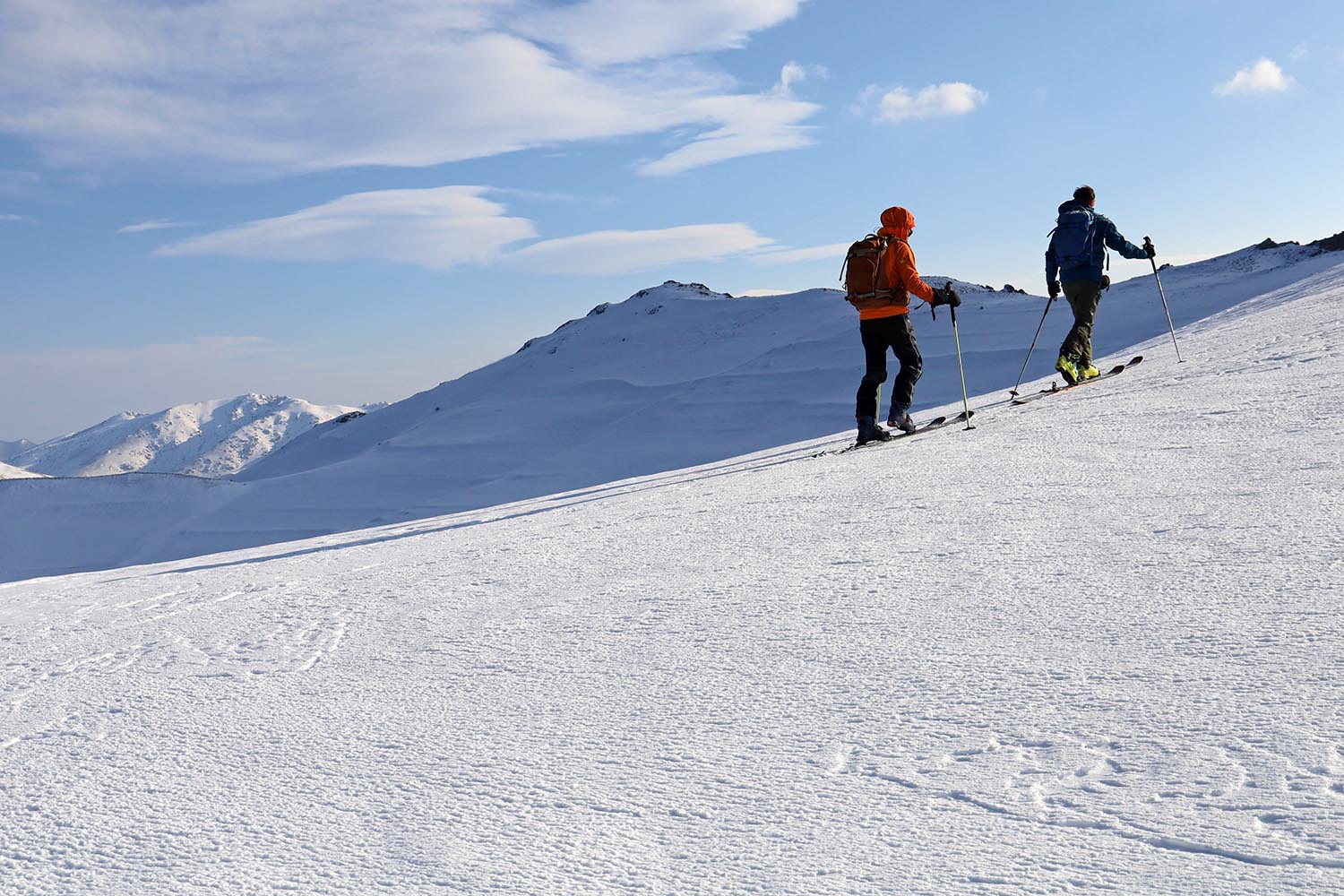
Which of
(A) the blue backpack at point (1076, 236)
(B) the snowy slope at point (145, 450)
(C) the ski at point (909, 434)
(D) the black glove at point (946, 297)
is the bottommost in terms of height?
(C) the ski at point (909, 434)

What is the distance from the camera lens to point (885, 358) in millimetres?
7527

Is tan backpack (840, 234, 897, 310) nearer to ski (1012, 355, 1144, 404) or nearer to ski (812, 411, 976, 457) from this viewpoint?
ski (812, 411, 976, 457)

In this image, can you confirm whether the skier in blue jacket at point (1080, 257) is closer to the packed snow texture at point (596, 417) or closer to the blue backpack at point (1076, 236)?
the blue backpack at point (1076, 236)

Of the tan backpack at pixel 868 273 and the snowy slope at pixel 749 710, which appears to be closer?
the snowy slope at pixel 749 710

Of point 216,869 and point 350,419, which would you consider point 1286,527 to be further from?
point 350,419

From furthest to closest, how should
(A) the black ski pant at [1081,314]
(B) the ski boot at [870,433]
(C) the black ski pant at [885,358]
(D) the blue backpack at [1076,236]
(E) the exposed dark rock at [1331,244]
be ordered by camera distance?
1. (E) the exposed dark rock at [1331,244]
2. (A) the black ski pant at [1081,314]
3. (D) the blue backpack at [1076,236]
4. (B) the ski boot at [870,433]
5. (C) the black ski pant at [885,358]

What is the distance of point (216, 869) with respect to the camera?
5.84 feet

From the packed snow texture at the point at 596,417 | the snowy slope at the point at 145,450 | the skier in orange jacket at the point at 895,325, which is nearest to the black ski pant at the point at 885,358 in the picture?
the skier in orange jacket at the point at 895,325

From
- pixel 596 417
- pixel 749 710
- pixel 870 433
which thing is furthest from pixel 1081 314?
pixel 596 417

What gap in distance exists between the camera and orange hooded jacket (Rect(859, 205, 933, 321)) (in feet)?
23.4

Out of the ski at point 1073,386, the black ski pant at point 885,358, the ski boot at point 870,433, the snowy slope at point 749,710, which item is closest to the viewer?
the snowy slope at point 749,710

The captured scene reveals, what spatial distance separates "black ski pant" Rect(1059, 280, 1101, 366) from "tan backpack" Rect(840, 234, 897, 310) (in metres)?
2.54

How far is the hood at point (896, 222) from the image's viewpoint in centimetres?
721

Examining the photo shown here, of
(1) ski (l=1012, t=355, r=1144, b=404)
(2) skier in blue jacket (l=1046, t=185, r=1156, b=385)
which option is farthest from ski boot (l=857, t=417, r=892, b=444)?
(2) skier in blue jacket (l=1046, t=185, r=1156, b=385)
